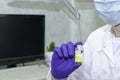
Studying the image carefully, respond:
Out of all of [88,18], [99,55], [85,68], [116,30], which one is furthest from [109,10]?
[88,18]

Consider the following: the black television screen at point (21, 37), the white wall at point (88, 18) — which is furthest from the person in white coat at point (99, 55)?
the white wall at point (88, 18)

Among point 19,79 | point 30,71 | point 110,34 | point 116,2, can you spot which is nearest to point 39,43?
point 30,71

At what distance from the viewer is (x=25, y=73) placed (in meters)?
2.06

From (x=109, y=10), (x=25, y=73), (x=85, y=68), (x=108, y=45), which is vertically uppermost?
(x=109, y=10)

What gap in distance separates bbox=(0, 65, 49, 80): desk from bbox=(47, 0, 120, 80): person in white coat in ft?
2.01

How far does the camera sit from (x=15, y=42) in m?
2.14

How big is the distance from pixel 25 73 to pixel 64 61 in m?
0.89

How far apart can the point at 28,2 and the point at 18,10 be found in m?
0.12

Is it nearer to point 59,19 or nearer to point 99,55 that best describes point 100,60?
point 99,55

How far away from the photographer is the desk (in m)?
1.94

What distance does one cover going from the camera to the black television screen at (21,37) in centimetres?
209

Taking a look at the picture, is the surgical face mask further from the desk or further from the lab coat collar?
the desk

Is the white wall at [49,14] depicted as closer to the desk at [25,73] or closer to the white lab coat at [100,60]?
the desk at [25,73]

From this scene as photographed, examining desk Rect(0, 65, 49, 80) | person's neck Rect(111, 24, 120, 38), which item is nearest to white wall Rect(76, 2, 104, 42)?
desk Rect(0, 65, 49, 80)
